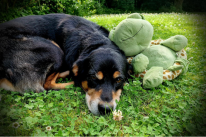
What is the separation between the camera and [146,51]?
3697 mm

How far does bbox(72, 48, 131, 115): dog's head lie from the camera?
2.53 metres

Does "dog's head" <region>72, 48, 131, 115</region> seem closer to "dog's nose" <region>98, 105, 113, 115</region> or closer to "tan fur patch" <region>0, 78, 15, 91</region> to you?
"dog's nose" <region>98, 105, 113, 115</region>

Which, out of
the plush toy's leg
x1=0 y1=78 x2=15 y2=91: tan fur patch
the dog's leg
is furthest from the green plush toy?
x1=0 y1=78 x2=15 y2=91: tan fur patch

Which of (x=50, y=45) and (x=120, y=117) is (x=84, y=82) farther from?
(x=50, y=45)

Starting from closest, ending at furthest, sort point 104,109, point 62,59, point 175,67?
point 104,109, point 175,67, point 62,59

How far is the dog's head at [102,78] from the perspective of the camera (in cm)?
253

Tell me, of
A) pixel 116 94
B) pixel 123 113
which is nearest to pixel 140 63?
pixel 116 94

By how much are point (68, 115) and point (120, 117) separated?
34.0 inches

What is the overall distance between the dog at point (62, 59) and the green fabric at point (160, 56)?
2.14ft

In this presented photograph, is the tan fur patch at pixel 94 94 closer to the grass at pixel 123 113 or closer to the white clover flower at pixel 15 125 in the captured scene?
the grass at pixel 123 113

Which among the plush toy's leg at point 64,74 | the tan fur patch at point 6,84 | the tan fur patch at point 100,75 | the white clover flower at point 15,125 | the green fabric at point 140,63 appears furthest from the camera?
the plush toy's leg at point 64,74

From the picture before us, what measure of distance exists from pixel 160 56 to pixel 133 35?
851mm

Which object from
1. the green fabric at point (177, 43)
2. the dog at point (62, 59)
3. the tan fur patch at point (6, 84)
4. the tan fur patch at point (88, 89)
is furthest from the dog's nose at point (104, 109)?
the green fabric at point (177, 43)

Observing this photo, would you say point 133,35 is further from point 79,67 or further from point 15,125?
point 15,125
